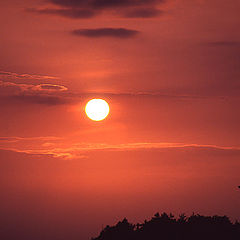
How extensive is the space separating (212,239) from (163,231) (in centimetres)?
639

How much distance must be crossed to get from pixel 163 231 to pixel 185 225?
8.97 ft

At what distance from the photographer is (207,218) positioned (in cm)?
19450

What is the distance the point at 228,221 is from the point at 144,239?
10.3 meters

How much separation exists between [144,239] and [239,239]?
11.5 metres

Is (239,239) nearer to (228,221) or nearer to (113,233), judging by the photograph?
(228,221)

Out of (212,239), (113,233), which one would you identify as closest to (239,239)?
(212,239)

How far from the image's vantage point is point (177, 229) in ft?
637

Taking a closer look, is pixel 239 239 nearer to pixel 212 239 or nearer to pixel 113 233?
pixel 212 239

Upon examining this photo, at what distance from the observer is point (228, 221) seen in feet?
637

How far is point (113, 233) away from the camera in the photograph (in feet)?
646

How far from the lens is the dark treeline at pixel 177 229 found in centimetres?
19296

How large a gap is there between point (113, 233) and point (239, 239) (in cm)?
1571

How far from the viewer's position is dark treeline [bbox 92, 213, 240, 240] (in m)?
193

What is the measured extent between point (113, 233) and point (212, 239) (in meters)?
12.7
